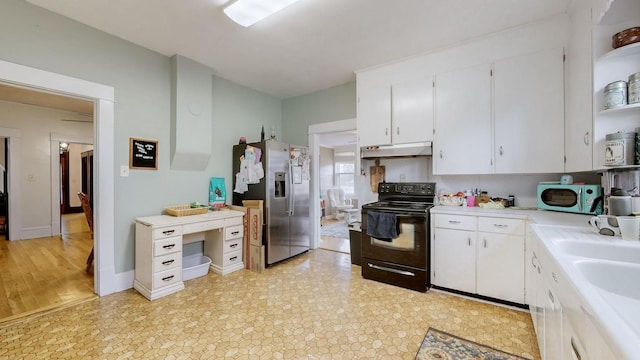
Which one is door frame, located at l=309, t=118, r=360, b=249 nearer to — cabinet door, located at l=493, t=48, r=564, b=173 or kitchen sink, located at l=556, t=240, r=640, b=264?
cabinet door, located at l=493, t=48, r=564, b=173

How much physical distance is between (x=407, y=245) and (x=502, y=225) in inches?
34.1

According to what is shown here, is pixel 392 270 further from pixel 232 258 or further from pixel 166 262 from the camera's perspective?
pixel 166 262

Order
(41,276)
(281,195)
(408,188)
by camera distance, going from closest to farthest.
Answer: (41,276) < (408,188) < (281,195)

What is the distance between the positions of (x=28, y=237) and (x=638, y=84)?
8.11 m

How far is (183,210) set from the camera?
2.96 meters

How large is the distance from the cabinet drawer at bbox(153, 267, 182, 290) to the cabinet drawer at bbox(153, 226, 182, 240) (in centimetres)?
35

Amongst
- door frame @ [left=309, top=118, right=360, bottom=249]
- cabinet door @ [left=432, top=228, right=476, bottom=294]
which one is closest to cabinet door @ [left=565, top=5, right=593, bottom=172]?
cabinet door @ [left=432, top=228, right=476, bottom=294]

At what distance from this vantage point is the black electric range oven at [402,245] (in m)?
2.64

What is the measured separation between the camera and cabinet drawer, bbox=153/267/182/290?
2.53m

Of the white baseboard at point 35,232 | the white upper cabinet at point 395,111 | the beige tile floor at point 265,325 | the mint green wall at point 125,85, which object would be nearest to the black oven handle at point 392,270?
the beige tile floor at point 265,325

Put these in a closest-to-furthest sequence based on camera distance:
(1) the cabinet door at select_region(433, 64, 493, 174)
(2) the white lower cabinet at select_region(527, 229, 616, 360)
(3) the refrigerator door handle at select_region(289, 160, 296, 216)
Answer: (2) the white lower cabinet at select_region(527, 229, 616, 360)
(1) the cabinet door at select_region(433, 64, 493, 174)
(3) the refrigerator door handle at select_region(289, 160, 296, 216)

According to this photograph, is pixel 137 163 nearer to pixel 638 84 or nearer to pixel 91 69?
pixel 91 69

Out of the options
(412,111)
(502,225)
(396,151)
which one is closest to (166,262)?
(396,151)

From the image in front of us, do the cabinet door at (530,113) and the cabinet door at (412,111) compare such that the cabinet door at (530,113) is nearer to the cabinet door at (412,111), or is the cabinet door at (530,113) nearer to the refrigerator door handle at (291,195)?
the cabinet door at (412,111)
